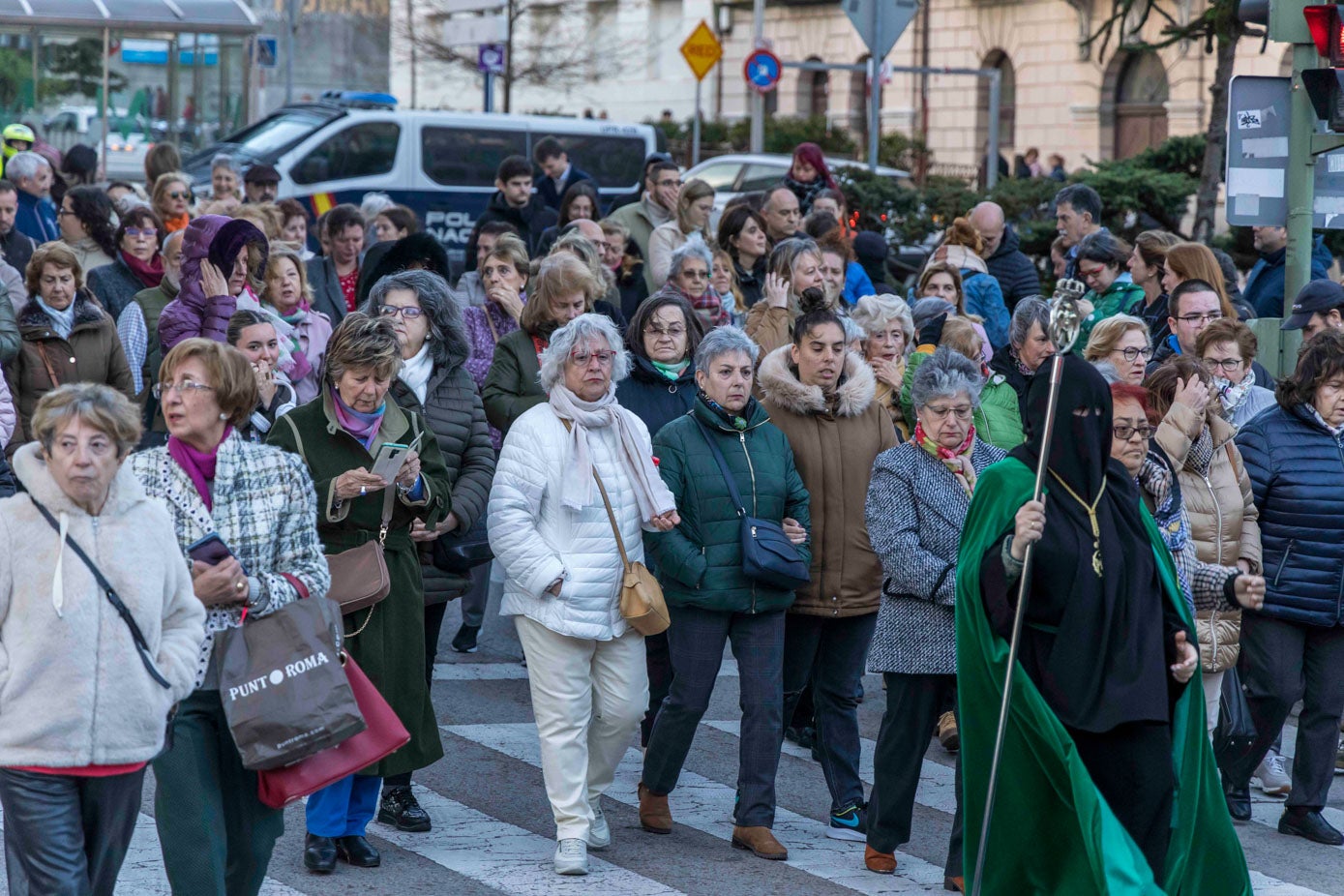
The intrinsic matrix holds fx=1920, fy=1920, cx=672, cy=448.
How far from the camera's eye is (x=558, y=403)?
6863 mm

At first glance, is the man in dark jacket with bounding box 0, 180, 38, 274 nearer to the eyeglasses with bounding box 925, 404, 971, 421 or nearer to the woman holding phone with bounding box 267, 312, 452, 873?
the woman holding phone with bounding box 267, 312, 452, 873

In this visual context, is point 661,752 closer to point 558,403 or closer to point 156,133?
point 558,403

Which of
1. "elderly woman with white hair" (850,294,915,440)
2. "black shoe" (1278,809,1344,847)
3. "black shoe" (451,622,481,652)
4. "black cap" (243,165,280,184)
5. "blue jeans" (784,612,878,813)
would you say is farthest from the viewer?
"black cap" (243,165,280,184)

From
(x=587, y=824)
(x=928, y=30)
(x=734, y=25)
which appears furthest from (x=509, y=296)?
(x=734, y=25)

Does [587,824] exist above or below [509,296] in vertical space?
below

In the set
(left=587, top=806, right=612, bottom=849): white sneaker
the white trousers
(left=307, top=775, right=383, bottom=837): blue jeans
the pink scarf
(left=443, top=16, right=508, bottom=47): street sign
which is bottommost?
(left=587, top=806, right=612, bottom=849): white sneaker

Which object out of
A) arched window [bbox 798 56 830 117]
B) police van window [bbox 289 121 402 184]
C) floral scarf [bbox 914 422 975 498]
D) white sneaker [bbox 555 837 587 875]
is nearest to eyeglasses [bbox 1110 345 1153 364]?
floral scarf [bbox 914 422 975 498]

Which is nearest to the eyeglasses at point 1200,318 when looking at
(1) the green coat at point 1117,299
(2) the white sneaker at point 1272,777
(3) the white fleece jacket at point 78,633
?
(1) the green coat at point 1117,299

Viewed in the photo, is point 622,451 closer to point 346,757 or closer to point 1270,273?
point 346,757

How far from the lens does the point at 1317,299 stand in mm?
9469

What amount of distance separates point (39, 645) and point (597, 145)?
2139cm

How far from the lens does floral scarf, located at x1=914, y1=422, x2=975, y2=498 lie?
22.7ft

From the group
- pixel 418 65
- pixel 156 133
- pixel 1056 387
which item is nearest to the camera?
pixel 1056 387

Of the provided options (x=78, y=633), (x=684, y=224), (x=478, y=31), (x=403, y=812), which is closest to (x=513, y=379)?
(x=403, y=812)
